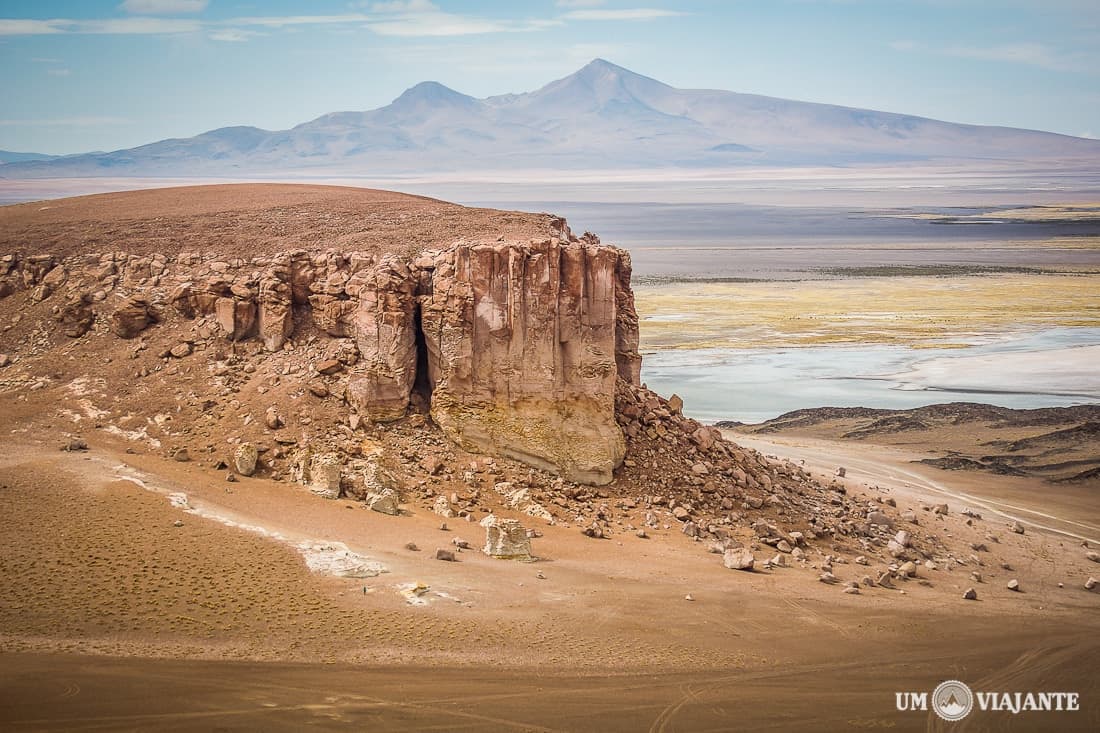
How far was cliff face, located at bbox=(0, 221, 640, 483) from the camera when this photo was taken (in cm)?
2389

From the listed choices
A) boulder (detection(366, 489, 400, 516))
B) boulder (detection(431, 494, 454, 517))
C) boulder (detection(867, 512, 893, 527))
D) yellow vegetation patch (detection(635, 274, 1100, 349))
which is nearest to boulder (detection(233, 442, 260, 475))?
boulder (detection(366, 489, 400, 516))

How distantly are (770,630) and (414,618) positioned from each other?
6.24m

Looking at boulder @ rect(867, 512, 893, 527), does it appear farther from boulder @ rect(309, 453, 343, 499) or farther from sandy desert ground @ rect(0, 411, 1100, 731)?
boulder @ rect(309, 453, 343, 499)

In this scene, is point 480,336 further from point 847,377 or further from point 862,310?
point 862,310

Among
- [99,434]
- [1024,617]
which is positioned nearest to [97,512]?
[99,434]

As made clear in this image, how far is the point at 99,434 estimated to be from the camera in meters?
23.6

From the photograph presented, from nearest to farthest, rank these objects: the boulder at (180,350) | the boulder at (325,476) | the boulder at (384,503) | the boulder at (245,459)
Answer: the boulder at (384,503) → the boulder at (325,476) → the boulder at (245,459) → the boulder at (180,350)

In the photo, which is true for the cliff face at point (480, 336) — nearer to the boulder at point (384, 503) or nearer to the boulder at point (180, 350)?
the boulder at point (180, 350)

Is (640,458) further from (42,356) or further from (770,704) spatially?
(42,356)

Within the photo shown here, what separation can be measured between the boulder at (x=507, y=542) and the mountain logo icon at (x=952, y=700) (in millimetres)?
7526

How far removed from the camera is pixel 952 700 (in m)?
17.4

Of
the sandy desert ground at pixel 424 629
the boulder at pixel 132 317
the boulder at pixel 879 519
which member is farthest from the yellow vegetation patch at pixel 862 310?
the sandy desert ground at pixel 424 629

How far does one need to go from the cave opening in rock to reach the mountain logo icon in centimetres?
1217

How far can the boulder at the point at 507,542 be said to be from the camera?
20.7 meters
